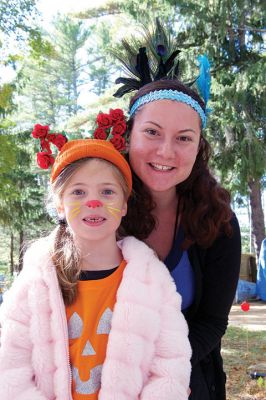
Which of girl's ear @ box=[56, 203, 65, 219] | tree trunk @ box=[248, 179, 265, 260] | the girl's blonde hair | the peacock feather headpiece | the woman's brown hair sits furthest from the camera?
tree trunk @ box=[248, 179, 265, 260]

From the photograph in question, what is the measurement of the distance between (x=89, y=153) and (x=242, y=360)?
5.06m

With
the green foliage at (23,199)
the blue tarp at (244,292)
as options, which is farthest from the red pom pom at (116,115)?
the green foliage at (23,199)

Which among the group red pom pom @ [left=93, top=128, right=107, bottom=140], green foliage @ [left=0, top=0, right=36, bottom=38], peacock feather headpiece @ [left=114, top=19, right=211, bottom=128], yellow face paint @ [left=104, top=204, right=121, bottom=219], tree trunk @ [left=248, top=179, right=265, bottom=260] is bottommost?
yellow face paint @ [left=104, top=204, right=121, bottom=219]

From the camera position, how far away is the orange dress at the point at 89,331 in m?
1.83

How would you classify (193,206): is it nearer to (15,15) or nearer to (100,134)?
(100,134)

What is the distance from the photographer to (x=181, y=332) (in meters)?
1.89

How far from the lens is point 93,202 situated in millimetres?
1953

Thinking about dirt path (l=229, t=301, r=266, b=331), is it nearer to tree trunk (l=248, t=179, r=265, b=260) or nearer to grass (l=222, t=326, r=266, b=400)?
grass (l=222, t=326, r=266, b=400)

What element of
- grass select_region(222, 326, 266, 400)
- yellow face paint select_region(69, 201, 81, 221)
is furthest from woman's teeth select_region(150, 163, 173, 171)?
grass select_region(222, 326, 266, 400)

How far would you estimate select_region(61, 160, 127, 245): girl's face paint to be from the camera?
197cm

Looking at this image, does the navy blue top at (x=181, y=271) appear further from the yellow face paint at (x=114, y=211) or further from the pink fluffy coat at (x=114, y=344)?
the yellow face paint at (x=114, y=211)

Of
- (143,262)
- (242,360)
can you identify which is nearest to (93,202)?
(143,262)

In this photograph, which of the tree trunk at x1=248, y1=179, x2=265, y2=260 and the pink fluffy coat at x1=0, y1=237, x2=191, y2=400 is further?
the tree trunk at x1=248, y1=179, x2=265, y2=260

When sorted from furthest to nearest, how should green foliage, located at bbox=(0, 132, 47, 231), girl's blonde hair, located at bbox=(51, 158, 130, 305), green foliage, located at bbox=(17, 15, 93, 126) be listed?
green foliage, located at bbox=(17, 15, 93, 126), green foliage, located at bbox=(0, 132, 47, 231), girl's blonde hair, located at bbox=(51, 158, 130, 305)
